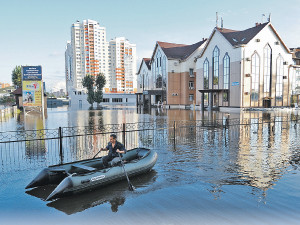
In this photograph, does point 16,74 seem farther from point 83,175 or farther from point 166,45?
point 83,175

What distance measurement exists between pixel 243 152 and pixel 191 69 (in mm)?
40494

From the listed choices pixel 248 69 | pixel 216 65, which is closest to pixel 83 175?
pixel 248 69

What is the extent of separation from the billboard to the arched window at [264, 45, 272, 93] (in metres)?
35.2

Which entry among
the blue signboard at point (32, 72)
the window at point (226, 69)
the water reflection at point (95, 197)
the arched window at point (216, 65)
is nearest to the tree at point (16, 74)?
the blue signboard at point (32, 72)

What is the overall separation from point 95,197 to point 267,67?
39.5m

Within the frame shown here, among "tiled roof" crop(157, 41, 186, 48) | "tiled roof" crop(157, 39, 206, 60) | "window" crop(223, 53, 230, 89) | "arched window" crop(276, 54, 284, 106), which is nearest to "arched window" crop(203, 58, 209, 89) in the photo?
"window" crop(223, 53, 230, 89)

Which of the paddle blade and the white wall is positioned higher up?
the white wall

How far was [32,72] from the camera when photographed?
31.1m

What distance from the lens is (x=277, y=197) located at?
6137mm

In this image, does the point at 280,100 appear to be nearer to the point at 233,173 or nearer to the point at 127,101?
the point at 233,173

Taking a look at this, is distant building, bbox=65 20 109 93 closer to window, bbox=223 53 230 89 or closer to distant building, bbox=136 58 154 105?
distant building, bbox=136 58 154 105

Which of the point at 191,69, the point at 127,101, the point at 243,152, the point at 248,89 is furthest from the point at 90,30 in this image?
the point at 243,152

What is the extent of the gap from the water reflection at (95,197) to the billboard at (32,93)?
27.6 meters

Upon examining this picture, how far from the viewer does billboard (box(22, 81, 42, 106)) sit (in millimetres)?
30969
